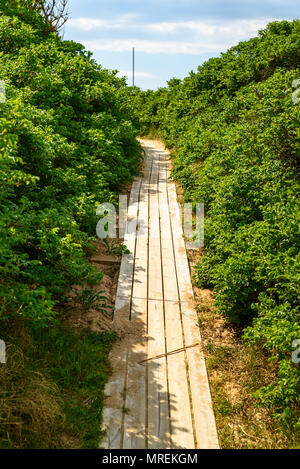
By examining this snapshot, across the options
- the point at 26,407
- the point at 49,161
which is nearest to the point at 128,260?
the point at 49,161

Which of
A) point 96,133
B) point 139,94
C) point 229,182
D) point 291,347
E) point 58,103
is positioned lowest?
point 291,347

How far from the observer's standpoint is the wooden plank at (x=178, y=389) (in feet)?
12.2

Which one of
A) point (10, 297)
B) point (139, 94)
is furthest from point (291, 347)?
point (139, 94)

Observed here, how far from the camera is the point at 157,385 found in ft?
14.2

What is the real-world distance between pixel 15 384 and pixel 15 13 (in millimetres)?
11693

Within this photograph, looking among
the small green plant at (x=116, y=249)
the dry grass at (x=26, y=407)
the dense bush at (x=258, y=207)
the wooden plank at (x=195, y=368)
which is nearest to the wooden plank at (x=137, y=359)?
the small green plant at (x=116, y=249)

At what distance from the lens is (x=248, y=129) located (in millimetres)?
8555

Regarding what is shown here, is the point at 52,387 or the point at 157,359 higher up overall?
the point at 52,387

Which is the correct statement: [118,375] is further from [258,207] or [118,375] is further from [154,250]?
[258,207]

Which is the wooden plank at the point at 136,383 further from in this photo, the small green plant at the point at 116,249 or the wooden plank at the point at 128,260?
the small green plant at the point at 116,249

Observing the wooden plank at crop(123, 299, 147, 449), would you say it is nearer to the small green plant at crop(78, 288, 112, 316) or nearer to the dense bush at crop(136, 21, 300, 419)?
the small green plant at crop(78, 288, 112, 316)

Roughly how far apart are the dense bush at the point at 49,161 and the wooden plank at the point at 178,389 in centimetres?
122

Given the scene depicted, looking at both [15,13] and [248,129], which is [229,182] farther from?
[15,13]

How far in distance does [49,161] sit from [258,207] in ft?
11.2
